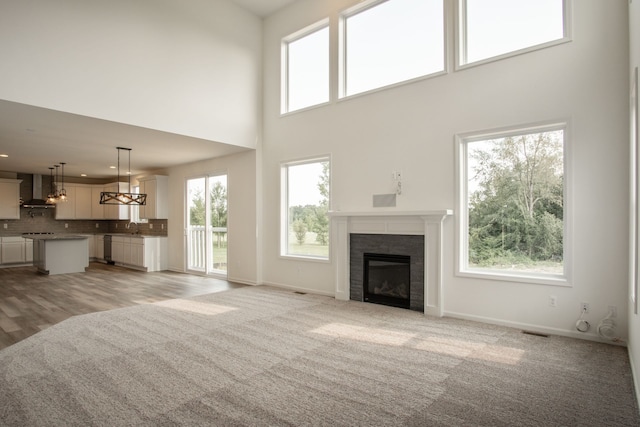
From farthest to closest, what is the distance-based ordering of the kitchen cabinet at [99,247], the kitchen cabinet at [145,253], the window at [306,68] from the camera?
the kitchen cabinet at [99,247]
the kitchen cabinet at [145,253]
the window at [306,68]

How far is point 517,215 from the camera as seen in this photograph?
173 inches

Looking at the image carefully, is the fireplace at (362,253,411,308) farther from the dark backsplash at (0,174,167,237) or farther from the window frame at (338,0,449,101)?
the dark backsplash at (0,174,167,237)

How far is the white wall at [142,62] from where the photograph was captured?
170 inches

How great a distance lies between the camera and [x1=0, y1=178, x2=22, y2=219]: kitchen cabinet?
9852 mm

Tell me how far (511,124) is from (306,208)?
3538 mm

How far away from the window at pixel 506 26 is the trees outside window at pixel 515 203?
106cm

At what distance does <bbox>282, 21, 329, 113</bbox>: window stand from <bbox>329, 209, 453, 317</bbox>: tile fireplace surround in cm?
227

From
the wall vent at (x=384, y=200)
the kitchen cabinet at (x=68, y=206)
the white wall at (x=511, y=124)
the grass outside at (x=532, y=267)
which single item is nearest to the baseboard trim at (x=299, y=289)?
the white wall at (x=511, y=124)

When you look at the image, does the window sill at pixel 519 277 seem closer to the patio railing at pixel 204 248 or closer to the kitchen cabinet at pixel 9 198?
the patio railing at pixel 204 248

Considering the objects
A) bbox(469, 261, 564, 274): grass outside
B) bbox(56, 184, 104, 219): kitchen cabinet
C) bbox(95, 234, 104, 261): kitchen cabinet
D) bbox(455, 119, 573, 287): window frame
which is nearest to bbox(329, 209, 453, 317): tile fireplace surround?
bbox(455, 119, 573, 287): window frame

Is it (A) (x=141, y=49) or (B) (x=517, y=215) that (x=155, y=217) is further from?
(B) (x=517, y=215)

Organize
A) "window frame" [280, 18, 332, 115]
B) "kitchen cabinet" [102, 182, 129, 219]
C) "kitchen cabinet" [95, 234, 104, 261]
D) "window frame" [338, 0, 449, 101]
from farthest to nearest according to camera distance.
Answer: "kitchen cabinet" [95, 234, 104, 261], "kitchen cabinet" [102, 182, 129, 219], "window frame" [280, 18, 332, 115], "window frame" [338, 0, 449, 101]

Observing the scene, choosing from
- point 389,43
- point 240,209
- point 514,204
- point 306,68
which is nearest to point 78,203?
point 240,209

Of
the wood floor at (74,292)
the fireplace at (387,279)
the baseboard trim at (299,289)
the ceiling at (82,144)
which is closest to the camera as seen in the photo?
the wood floor at (74,292)
